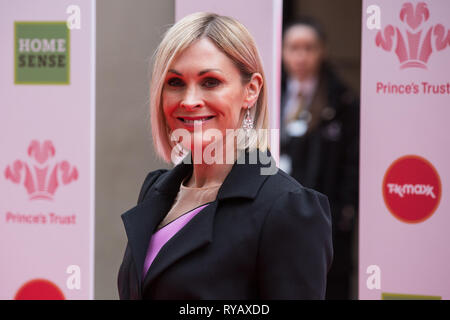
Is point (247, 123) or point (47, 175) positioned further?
point (47, 175)

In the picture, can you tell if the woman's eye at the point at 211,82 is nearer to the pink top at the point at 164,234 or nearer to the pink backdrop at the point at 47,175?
the pink top at the point at 164,234

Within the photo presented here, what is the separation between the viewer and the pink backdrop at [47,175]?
8.87 ft

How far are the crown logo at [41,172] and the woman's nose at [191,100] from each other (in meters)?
1.25

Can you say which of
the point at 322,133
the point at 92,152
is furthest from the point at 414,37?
the point at 92,152

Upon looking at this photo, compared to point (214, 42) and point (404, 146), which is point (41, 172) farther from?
point (404, 146)

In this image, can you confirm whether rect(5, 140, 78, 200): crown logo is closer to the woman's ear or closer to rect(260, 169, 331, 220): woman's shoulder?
the woman's ear

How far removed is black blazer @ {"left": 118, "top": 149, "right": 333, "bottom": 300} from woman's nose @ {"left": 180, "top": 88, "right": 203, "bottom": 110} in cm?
22

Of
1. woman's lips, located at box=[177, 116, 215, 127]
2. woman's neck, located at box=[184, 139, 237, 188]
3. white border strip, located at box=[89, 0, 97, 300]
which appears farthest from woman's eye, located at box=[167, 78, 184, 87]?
white border strip, located at box=[89, 0, 97, 300]

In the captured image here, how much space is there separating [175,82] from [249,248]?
21.5 inches

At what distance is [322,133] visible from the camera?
3.27 m

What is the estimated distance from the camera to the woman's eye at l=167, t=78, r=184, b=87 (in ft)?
5.53

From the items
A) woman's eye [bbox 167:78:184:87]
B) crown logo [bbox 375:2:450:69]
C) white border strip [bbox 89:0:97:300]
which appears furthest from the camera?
white border strip [bbox 89:0:97:300]
